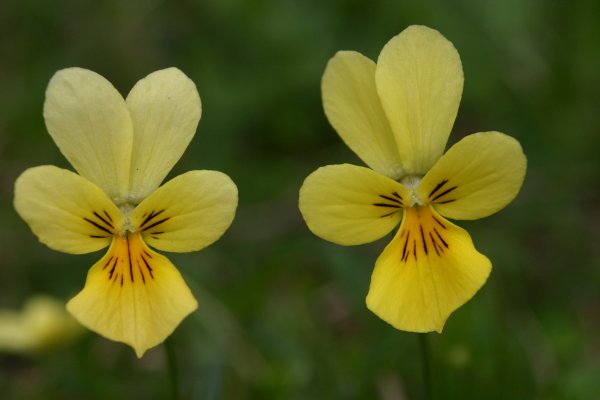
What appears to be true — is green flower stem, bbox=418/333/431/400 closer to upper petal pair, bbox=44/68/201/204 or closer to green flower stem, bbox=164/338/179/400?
green flower stem, bbox=164/338/179/400

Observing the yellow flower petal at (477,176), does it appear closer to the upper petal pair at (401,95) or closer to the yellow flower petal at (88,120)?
the upper petal pair at (401,95)

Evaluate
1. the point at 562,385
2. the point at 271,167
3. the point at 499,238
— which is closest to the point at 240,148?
the point at 271,167

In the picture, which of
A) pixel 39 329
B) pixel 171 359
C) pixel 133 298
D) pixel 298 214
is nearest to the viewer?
pixel 133 298

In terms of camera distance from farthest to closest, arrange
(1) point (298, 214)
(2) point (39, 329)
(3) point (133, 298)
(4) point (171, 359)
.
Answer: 1. (1) point (298, 214)
2. (2) point (39, 329)
3. (4) point (171, 359)
4. (3) point (133, 298)

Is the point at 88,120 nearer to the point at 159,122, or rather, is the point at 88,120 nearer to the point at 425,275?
the point at 159,122

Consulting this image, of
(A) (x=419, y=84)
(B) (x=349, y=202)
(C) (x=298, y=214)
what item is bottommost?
(B) (x=349, y=202)

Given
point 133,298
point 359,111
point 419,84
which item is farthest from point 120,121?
point 419,84

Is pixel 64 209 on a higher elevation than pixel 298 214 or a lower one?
lower

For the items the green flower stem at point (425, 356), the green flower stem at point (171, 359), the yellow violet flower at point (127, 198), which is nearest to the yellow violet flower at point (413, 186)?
the green flower stem at point (425, 356)

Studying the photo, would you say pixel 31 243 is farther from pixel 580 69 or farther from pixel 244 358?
pixel 580 69
